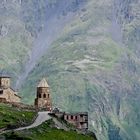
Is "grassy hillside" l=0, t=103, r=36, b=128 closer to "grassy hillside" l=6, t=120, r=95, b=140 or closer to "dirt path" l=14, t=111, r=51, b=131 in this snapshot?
"dirt path" l=14, t=111, r=51, b=131

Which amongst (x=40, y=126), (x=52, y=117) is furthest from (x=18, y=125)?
(x=52, y=117)

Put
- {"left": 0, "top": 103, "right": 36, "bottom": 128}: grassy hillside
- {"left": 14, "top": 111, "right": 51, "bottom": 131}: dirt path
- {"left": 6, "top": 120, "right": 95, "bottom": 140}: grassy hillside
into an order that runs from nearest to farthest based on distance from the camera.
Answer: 1. {"left": 6, "top": 120, "right": 95, "bottom": 140}: grassy hillside
2. {"left": 0, "top": 103, "right": 36, "bottom": 128}: grassy hillside
3. {"left": 14, "top": 111, "right": 51, "bottom": 131}: dirt path

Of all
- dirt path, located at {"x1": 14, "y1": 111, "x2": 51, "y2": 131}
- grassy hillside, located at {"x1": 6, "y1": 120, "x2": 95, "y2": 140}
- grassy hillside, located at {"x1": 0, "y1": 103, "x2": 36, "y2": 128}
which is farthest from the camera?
dirt path, located at {"x1": 14, "y1": 111, "x2": 51, "y2": 131}

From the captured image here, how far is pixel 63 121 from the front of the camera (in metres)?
192

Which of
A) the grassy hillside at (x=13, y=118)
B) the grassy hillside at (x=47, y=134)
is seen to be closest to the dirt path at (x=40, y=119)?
the grassy hillside at (x=13, y=118)

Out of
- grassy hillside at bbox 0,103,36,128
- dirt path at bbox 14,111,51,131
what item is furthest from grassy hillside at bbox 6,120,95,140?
grassy hillside at bbox 0,103,36,128

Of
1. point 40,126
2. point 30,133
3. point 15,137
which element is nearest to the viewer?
point 15,137

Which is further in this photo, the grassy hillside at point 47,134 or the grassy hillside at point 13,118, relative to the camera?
the grassy hillside at point 13,118

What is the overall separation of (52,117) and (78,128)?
11.0 m

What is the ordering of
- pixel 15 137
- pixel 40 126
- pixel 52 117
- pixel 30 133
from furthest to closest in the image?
pixel 52 117 → pixel 40 126 → pixel 30 133 → pixel 15 137

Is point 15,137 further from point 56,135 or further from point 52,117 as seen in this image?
point 52,117

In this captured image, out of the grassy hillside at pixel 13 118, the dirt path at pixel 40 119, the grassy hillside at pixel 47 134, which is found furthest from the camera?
the dirt path at pixel 40 119

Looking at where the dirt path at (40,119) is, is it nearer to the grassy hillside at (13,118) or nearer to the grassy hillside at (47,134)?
the grassy hillside at (13,118)

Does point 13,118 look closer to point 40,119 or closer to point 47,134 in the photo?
point 40,119
